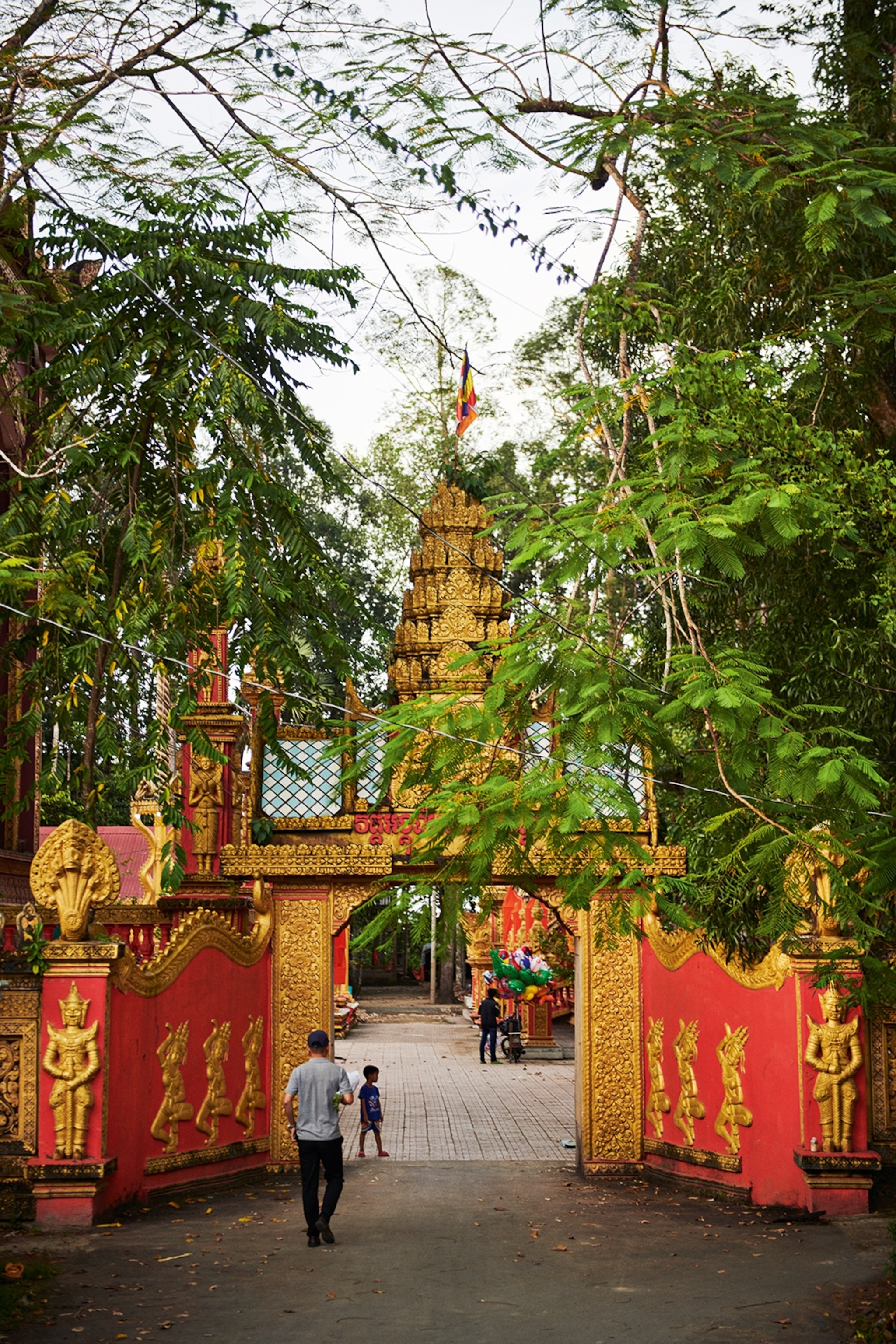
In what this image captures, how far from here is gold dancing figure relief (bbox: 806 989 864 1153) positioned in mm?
8586

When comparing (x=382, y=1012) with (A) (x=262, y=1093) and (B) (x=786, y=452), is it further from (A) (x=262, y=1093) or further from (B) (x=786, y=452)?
(B) (x=786, y=452)

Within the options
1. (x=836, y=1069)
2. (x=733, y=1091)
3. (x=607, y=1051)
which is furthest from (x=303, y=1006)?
(x=836, y=1069)

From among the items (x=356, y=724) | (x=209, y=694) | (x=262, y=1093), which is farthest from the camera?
(x=209, y=694)

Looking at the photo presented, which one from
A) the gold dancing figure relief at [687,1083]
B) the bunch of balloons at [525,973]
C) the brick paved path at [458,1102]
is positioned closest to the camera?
the gold dancing figure relief at [687,1083]

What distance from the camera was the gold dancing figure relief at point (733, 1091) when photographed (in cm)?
937

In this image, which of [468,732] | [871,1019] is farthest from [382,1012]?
[468,732]

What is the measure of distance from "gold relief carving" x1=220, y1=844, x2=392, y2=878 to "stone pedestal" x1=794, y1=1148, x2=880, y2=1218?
13.5 ft

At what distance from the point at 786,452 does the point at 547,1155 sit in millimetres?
7848

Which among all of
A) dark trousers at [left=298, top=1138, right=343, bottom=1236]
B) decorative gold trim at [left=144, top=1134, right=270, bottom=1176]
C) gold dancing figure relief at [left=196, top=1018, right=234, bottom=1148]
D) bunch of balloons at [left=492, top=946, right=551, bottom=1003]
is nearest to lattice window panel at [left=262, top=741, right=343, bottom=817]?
gold dancing figure relief at [left=196, top=1018, right=234, bottom=1148]

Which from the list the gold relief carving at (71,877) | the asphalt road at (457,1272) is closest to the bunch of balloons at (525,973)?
the asphalt road at (457,1272)

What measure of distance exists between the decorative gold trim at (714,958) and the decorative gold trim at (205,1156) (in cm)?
361

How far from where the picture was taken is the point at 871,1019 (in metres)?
9.31

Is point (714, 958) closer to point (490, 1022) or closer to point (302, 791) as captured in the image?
point (302, 791)

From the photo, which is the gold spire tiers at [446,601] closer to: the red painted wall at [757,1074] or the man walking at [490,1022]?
the red painted wall at [757,1074]
